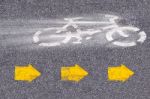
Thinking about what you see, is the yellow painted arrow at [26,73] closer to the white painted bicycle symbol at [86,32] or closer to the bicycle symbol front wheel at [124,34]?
the white painted bicycle symbol at [86,32]

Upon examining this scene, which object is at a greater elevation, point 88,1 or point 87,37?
point 88,1

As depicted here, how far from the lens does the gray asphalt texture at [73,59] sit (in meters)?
2.32

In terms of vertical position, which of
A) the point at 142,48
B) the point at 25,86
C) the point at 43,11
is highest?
the point at 43,11

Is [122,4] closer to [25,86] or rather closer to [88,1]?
[88,1]

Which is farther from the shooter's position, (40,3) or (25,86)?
(40,3)

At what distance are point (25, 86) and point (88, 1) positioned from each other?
520 mm

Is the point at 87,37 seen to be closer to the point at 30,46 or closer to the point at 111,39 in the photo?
the point at 111,39

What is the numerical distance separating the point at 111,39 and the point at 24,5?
0.46 metres

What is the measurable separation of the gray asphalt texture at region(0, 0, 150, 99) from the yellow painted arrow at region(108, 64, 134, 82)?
20 millimetres

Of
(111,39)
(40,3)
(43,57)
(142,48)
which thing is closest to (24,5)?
(40,3)

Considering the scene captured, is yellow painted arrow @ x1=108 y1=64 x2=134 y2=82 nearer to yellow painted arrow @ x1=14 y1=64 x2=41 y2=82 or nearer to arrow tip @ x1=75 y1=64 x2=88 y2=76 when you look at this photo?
arrow tip @ x1=75 y1=64 x2=88 y2=76

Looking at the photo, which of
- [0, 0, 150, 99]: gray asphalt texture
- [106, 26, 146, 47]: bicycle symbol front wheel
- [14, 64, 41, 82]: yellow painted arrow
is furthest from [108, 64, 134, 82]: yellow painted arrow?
[14, 64, 41, 82]: yellow painted arrow

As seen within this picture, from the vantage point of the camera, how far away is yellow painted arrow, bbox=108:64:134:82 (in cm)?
233

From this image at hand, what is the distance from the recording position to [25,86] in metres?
2.33
